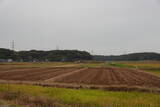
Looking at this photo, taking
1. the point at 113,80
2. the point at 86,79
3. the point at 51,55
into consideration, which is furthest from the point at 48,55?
the point at 113,80

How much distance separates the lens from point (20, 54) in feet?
547

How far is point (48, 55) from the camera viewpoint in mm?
175875

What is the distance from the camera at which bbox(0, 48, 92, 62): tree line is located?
525ft

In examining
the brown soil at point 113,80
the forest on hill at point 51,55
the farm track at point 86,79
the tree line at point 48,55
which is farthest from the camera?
the tree line at point 48,55

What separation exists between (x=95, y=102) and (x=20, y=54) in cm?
16022

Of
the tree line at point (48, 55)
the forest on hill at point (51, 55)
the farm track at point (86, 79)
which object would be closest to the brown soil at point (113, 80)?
the farm track at point (86, 79)

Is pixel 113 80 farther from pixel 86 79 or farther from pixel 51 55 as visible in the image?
pixel 51 55

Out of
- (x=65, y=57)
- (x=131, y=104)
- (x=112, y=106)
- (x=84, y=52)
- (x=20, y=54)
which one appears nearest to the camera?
(x=112, y=106)

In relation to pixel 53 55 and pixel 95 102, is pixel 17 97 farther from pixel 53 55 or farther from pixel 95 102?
pixel 53 55

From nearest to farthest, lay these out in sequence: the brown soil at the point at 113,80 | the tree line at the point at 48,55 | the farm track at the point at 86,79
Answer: the farm track at the point at 86,79
the brown soil at the point at 113,80
the tree line at the point at 48,55

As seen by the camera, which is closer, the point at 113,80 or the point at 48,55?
the point at 113,80

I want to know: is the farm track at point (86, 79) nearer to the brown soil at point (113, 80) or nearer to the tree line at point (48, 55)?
the brown soil at point (113, 80)

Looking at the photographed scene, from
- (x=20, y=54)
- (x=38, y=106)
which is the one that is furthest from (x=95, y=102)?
(x=20, y=54)

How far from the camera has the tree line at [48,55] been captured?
15998cm
